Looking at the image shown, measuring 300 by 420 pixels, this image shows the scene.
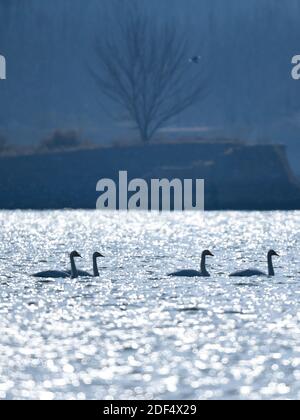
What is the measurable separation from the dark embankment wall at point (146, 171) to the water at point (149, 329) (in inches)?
2456

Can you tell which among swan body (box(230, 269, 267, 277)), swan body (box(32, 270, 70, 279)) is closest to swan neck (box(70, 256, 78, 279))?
swan body (box(32, 270, 70, 279))

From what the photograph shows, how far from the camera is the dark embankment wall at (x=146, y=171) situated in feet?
412

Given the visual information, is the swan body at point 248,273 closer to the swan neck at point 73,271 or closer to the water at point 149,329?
the water at point 149,329

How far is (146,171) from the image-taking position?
444 ft

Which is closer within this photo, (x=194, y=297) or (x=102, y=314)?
(x=102, y=314)

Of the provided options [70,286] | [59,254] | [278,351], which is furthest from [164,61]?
[278,351]

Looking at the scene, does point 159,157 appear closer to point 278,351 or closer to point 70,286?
point 70,286

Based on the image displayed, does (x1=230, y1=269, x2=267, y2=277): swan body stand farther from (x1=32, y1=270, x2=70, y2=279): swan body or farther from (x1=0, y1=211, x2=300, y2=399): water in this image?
(x1=32, y1=270, x2=70, y2=279): swan body

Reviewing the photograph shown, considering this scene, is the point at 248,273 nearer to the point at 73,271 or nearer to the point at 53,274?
the point at 73,271

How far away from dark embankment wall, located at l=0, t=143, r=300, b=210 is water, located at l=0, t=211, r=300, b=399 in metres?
62.4

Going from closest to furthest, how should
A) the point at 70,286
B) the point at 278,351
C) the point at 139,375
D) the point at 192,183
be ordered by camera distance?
the point at 139,375 < the point at 278,351 < the point at 70,286 < the point at 192,183

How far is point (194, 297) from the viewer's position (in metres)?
40.5

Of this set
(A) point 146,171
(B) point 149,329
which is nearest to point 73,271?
(B) point 149,329

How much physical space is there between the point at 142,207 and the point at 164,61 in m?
39.9
